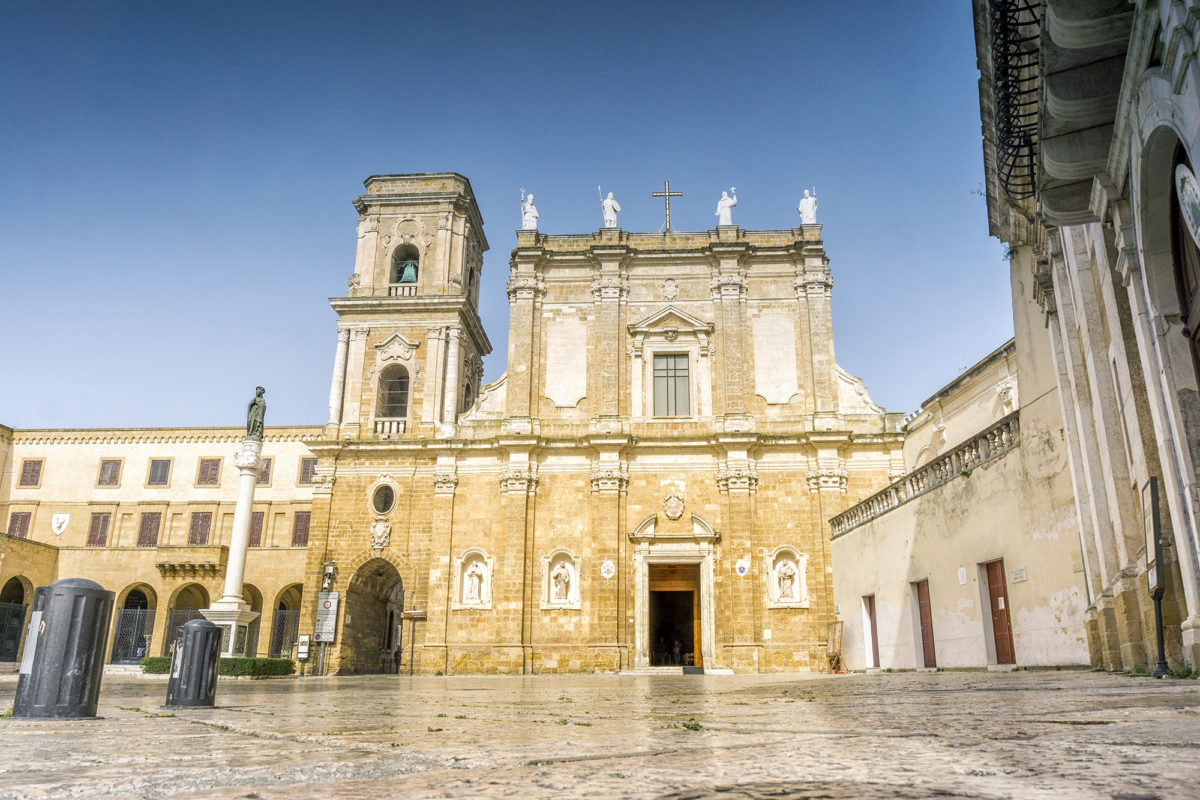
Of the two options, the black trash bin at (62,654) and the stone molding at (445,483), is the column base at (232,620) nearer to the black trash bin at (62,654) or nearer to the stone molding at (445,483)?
the stone molding at (445,483)

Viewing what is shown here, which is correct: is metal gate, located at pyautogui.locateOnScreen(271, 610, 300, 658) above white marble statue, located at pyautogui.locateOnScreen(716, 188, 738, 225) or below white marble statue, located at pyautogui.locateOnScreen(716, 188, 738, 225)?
below

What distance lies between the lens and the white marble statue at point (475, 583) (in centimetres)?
2297

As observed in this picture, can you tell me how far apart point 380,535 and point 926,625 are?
15.1 m

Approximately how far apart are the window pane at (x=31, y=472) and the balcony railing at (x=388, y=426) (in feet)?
72.8

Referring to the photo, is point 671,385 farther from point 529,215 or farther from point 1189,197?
point 1189,197

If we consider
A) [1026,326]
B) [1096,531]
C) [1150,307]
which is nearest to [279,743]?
[1150,307]

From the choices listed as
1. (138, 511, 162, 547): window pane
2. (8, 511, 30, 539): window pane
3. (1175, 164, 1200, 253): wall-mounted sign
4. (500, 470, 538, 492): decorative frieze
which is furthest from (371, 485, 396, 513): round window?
(8, 511, 30, 539): window pane

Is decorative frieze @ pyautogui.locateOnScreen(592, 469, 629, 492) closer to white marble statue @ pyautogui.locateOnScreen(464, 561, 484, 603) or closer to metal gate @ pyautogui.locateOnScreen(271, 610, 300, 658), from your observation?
white marble statue @ pyautogui.locateOnScreen(464, 561, 484, 603)

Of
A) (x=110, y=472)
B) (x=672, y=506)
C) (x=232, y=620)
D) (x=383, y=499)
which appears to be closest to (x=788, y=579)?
(x=672, y=506)

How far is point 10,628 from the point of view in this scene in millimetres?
30562

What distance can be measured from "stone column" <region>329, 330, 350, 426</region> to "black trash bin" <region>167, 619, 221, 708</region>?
1877 centimetres

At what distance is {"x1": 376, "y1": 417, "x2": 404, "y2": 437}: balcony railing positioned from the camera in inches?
992

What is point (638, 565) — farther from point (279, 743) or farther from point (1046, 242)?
point (279, 743)

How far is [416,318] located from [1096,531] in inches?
814
